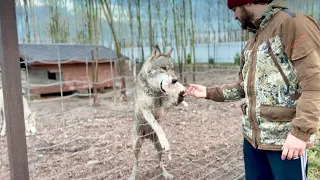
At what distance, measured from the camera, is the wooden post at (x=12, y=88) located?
117cm

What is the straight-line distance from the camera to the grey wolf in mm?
1165

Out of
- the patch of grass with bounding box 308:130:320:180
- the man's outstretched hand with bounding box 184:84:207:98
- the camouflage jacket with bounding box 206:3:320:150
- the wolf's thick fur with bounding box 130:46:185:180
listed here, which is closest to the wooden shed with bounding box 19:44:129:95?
the wolf's thick fur with bounding box 130:46:185:180

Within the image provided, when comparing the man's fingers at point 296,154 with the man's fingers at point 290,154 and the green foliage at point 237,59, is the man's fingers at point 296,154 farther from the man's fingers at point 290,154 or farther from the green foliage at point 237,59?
the green foliage at point 237,59

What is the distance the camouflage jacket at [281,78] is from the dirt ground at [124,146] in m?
1.28

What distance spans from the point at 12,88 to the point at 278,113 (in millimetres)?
1120

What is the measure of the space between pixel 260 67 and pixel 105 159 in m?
2.26

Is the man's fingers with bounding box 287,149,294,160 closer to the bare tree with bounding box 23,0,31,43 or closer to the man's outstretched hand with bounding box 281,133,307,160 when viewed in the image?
the man's outstretched hand with bounding box 281,133,307,160

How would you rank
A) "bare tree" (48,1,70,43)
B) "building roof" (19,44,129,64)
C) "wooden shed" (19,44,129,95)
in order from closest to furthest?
"building roof" (19,44,129,64)
"wooden shed" (19,44,129,95)
"bare tree" (48,1,70,43)

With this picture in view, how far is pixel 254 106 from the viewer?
1402 mm

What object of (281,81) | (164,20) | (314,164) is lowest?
(314,164)

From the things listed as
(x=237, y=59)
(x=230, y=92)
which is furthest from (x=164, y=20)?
(x=230, y=92)

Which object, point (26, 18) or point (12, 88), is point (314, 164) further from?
point (26, 18)

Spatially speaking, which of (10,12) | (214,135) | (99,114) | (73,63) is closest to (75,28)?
(73,63)

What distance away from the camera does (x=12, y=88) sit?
3.95ft
